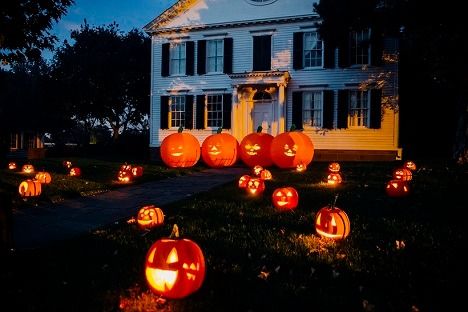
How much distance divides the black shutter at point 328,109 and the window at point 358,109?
0.88 m

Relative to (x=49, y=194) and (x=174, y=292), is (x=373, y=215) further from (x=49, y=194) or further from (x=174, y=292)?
(x=49, y=194)

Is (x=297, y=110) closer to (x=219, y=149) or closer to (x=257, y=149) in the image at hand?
(x=257, y=149)

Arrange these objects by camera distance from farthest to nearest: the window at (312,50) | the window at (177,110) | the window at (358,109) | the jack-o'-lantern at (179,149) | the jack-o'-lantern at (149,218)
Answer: the window at (177,110) < the window at (312,50) < the window at (358,109) < the jack-o'-lantern at (179,149) < the jack-o'-lantern at (149,218)

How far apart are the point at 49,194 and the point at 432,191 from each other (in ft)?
26.6

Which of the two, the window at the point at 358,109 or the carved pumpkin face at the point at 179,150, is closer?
the carved pumpkin face at the point at 179,150

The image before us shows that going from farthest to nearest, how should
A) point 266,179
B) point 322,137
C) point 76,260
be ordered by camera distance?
point 322,137 → point 266,179 → point 76,260

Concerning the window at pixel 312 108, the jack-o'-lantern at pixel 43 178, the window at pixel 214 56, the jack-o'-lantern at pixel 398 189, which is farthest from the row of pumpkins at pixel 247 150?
the window at pixel 214 56

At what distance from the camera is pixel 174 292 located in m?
3.09

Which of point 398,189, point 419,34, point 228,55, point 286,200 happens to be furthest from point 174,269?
point 228,55

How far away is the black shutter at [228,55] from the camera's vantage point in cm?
2066

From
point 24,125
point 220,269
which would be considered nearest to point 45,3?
point 220,269

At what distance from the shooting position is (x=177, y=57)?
2186 cm

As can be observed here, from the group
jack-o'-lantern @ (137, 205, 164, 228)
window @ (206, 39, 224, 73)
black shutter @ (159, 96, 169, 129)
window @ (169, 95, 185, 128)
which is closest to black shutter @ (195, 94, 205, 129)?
window @ (169, 95, 185, 128)

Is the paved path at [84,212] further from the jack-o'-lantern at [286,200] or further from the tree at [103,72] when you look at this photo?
the tree at [103,72]
